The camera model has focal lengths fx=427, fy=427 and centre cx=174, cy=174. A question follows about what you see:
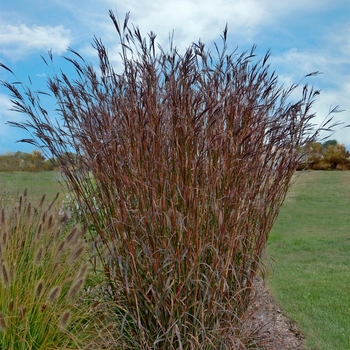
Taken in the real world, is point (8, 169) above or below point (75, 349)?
above

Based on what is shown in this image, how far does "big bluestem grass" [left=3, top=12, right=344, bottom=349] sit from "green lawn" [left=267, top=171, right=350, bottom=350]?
720 mm

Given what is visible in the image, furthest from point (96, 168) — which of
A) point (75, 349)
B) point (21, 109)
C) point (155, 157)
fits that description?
point (75, 349)

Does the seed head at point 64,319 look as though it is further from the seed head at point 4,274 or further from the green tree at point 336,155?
the green tree at point 336,155

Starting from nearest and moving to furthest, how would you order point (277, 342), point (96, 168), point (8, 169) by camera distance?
point (96, 168), point (277, 342), point (8, 169)

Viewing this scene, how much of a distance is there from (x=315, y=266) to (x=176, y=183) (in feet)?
18.0

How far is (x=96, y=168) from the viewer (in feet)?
10.2

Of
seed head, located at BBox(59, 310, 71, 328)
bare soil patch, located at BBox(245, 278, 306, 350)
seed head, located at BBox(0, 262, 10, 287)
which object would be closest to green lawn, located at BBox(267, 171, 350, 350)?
bare soil patch, located at BBox(245, 278, 306, 350)

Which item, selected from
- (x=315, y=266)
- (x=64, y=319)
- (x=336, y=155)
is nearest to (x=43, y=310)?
(x=64, y=319)

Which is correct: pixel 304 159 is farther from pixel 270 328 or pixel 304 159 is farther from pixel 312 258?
pixel 312 258

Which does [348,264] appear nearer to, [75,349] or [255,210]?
[255,210]

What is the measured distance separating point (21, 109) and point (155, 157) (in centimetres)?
121

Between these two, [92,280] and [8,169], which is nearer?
[92,280]

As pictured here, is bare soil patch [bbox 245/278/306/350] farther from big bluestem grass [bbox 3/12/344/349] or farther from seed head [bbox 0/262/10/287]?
seed head [bbox 0/262/10/287]

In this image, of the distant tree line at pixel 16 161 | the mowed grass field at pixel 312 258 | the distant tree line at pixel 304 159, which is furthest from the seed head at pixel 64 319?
the distant tree line at pixel 16 161
